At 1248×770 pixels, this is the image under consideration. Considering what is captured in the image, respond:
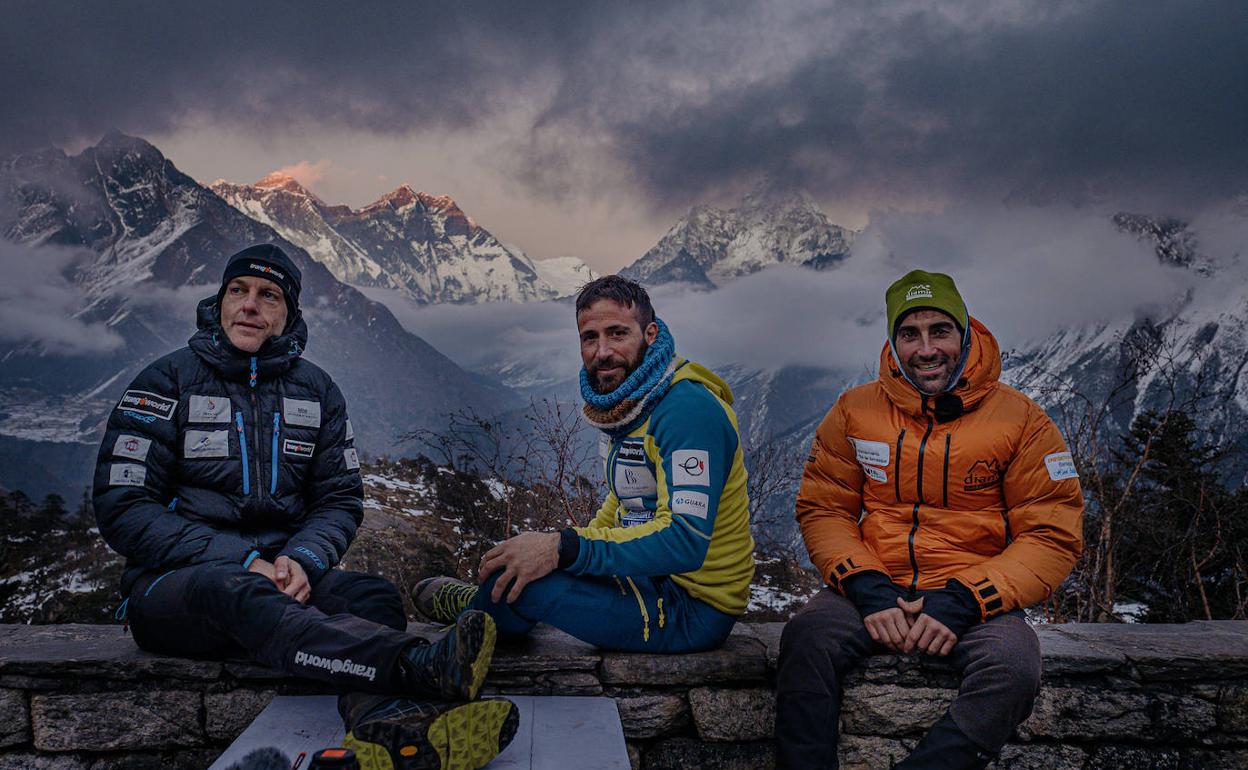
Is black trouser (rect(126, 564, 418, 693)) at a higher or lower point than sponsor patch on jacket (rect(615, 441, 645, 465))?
lower

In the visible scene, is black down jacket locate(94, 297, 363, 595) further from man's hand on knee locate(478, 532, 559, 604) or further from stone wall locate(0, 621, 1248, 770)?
man's hand on knee locate(478, 532, 559, 604)

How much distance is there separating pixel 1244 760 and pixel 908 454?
1776 millimetres

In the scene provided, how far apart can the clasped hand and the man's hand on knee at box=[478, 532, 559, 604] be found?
1141mm

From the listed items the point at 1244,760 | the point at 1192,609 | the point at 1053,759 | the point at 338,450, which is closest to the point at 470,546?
the point at 338,450

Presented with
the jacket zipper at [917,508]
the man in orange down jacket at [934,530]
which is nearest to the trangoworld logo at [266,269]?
the man in orange down jacket at [934,530]

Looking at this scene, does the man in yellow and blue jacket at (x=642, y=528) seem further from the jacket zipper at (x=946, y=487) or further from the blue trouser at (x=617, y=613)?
the jacket zipper at (x=946, y=487)

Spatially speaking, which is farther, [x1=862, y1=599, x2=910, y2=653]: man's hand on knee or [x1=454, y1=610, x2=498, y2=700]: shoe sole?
[x1=862, y1=599, x2=910, y2=653]: man's hand on knee

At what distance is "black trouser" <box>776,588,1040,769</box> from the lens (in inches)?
91.5

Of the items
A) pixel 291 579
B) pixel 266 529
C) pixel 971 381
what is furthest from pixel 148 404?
pixel 971 381

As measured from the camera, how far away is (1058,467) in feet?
8.87

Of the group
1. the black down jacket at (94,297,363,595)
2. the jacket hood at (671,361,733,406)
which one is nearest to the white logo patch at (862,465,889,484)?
the jacket hood at (671,361,733,406)

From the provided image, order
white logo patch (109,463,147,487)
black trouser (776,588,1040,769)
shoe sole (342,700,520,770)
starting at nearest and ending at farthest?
1. shoe sole (342,700,520,770)
2. black trouser (776,588,1040,769)
3. white logo patch (109,463,147,487)

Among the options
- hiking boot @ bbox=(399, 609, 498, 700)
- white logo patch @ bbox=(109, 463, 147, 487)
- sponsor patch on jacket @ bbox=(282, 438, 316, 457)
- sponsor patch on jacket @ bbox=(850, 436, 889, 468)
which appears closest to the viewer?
hiking boot @ bbox=(399, 609, 498, 700)

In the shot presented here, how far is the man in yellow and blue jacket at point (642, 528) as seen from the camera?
2.48 metres
